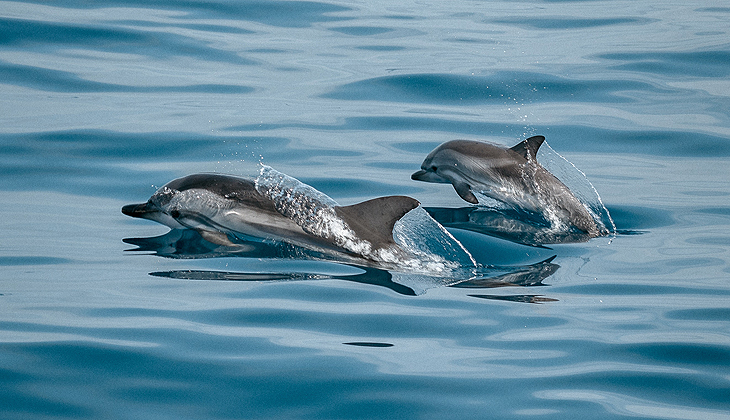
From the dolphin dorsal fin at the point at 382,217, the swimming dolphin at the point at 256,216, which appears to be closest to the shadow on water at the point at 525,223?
the dolphin dorsal fin at the point at 382,217

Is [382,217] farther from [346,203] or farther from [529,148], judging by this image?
[529,148]

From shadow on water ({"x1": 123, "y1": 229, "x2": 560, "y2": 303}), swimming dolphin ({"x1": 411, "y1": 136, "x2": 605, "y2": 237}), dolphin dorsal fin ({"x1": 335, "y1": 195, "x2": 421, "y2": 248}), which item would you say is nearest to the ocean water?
shadow on water ({"x1": 123, "y1": 229, "x2": 560, "y2": 303})

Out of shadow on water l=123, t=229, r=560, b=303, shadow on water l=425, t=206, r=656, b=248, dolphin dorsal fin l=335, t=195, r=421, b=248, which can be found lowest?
shadow on water l=123, t=229, r=560, b=303

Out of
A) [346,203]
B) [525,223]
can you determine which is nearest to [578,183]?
[525,223]

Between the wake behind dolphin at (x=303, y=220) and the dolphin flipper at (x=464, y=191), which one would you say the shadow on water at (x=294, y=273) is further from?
the dolphin flipper at (x=464, y=191)

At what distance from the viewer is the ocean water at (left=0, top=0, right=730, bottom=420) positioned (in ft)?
15.2

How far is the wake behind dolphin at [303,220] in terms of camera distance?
699cm

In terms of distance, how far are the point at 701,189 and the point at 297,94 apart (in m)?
6.30

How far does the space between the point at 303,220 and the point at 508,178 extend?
9.08 feet

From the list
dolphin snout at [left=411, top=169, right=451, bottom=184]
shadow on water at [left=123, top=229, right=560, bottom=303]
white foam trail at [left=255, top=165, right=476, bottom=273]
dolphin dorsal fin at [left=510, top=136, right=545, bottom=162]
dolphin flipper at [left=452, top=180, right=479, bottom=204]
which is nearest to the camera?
shadow on water at [left=123, top=229, right=560, bottom=303]

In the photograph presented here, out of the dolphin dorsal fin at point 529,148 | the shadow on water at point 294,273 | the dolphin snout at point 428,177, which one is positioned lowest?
the shadow on water at point 294,273

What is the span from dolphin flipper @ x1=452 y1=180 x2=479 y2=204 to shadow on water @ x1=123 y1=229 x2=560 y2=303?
217cm

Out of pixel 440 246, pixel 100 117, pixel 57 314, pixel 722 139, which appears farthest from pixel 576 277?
pixel 100 117

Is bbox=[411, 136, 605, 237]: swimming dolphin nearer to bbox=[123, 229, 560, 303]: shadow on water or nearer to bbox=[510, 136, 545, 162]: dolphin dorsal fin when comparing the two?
bbox=[510, 136, 545, 162]: dolphin dorsal fin
